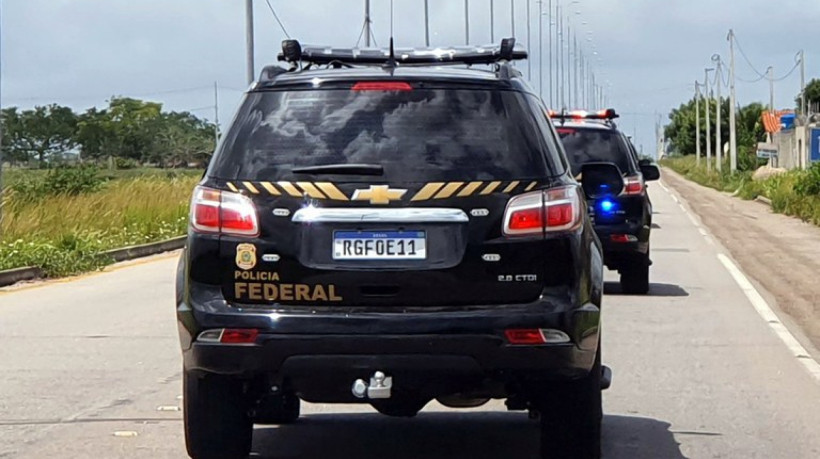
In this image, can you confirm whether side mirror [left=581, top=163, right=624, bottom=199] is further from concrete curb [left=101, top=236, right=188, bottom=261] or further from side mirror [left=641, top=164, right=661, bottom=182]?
concrete curb [left=101, top=236, right=188, bottom=261]

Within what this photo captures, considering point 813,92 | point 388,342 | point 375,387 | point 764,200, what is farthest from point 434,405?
point 813,92

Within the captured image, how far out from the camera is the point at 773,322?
13961 millimetres

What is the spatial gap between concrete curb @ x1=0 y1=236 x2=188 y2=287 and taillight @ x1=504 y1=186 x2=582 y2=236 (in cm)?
1071

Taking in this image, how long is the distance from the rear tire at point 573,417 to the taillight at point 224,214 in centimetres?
161

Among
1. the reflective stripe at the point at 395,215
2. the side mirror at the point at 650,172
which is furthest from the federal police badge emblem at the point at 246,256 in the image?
the side mirror at the point at 650,172

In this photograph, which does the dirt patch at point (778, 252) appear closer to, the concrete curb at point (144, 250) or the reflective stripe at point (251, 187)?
the reflective stripe at point (251, 187)

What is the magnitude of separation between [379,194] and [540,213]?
69 cm

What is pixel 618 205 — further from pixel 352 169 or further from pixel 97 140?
pixel 97 140

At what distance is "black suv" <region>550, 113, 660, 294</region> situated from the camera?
16047 mm

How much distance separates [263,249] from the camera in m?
6.20

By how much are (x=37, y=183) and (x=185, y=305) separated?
28.1 meters

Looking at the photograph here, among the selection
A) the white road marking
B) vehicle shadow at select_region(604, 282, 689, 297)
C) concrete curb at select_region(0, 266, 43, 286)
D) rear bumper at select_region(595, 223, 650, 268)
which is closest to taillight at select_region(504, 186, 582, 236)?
the white road marking

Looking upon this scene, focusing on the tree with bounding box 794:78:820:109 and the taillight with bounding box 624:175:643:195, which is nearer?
the taillight with bounding box 624:175:643:195

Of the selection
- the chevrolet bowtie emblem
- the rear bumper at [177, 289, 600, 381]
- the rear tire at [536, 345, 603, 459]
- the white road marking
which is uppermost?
the chevrolet bowtie emblem
